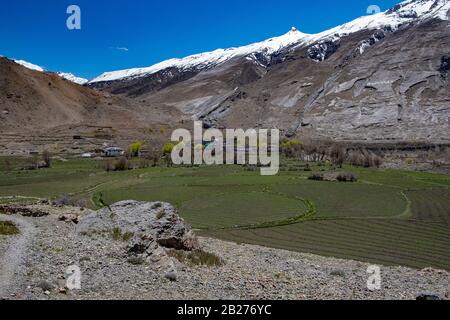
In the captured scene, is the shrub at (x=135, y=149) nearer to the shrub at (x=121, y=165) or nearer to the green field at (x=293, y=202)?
the shrub at (x=121, y=165)

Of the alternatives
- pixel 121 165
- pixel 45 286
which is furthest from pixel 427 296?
pixel 121 165

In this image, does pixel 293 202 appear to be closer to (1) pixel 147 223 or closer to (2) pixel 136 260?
(1) pixel 147 223

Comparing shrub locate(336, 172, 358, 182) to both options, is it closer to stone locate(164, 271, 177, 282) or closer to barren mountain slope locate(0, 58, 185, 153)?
barren mountain slope locate(0, 58, 185, 153)

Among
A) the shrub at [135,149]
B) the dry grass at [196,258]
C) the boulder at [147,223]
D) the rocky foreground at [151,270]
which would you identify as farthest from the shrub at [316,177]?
the dry grass at [196,258]

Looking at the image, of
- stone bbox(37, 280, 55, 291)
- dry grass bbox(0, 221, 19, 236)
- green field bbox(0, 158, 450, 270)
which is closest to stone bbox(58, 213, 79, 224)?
dry grass bbox(0, 221, 19, 236)
